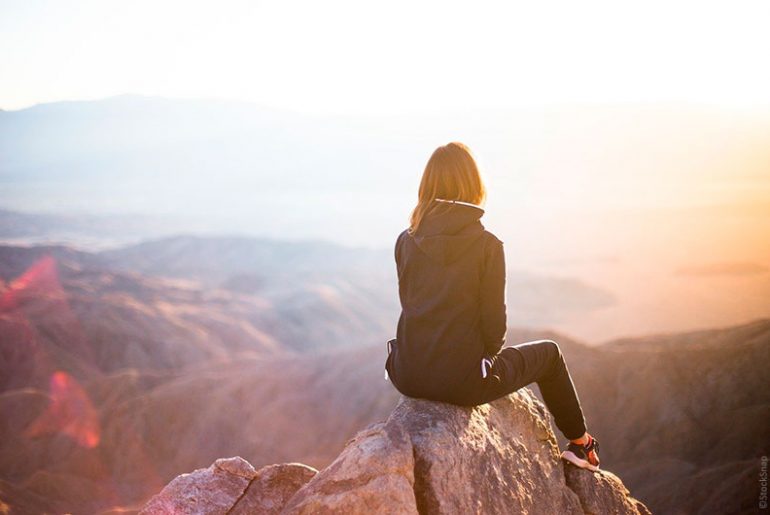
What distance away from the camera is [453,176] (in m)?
3.98

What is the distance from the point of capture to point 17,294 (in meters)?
50.7

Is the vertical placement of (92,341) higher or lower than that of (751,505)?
lower

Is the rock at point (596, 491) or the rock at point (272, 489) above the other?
the rock at point (596, 491)

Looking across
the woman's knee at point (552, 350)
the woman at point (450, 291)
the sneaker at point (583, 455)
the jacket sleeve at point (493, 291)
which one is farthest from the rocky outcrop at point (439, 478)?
the jacket sleeve at point (493, 291)

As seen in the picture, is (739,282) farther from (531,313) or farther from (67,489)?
(67,489)

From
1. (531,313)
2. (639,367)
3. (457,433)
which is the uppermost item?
(457,433)

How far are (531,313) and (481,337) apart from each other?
3776 inches

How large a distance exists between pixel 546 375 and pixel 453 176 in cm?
173

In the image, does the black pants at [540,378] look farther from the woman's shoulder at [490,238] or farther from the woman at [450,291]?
the woman's shoulder at [490,238]

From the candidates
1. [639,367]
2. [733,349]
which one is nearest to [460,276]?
[733,349]

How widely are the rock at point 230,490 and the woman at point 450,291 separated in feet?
6.22

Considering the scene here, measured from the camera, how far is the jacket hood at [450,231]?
12.7ft

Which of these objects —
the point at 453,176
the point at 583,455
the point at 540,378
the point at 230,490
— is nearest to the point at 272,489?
the point at 230,490

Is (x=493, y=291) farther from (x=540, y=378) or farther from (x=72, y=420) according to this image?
(x=72, y=420)
